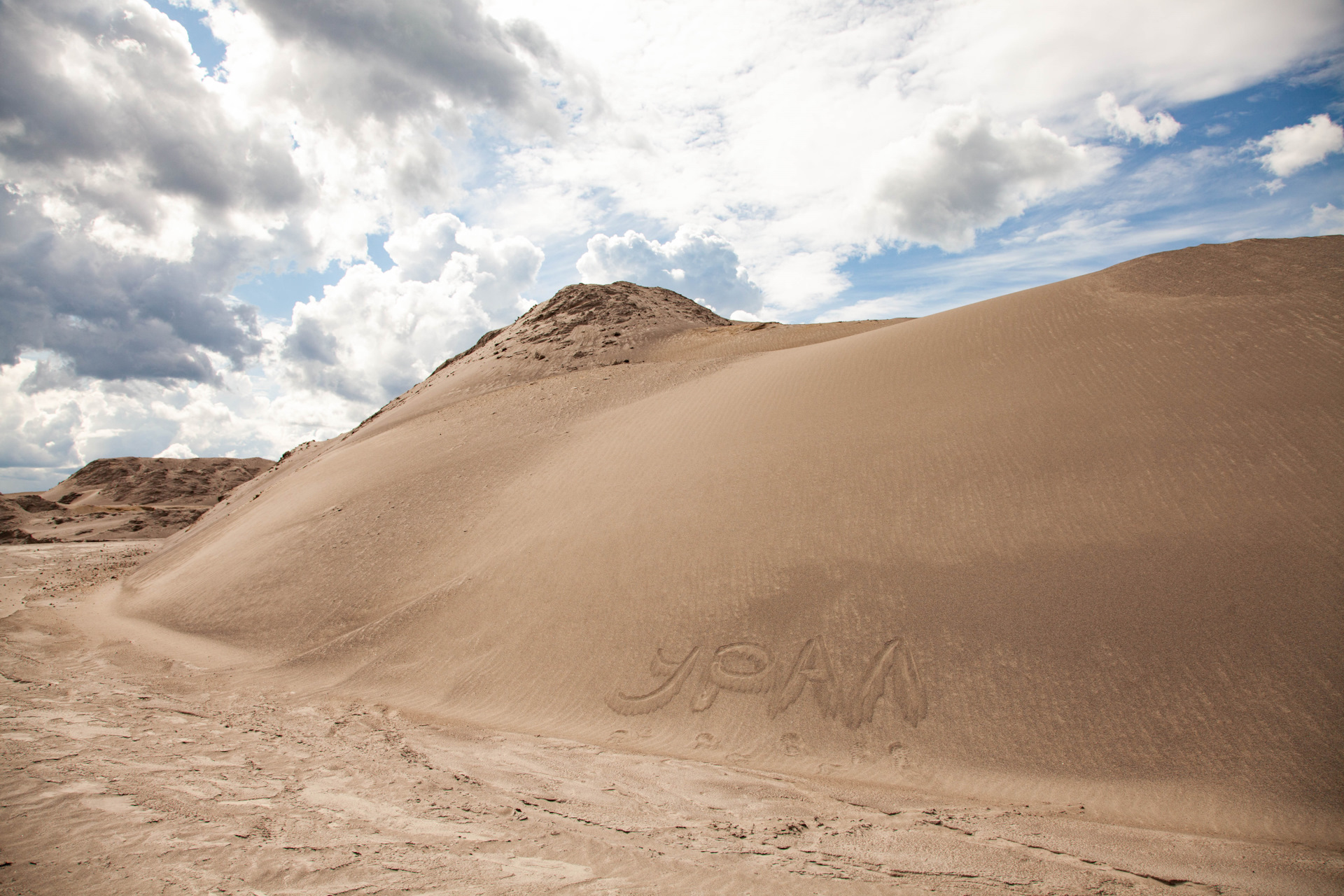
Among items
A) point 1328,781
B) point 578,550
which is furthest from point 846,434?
point 1328,781

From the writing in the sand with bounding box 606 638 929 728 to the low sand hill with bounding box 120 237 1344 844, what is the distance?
1.3 inches

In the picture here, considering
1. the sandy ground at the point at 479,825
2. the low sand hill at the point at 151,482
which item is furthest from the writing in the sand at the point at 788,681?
the low sand hill at the point at 151,482

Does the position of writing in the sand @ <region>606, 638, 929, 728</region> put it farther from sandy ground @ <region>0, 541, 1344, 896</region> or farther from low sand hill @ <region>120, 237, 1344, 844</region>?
sandy ground @ <region>0, 541, 1344, 896</region>

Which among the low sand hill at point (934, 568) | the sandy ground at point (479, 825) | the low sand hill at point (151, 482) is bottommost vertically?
the sandy ground at point (479, 825)

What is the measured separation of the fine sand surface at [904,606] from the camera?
4453 mm

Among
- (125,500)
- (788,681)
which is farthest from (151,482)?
(788,681)

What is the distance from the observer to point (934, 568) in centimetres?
682

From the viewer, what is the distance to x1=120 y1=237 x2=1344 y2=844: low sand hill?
5.19m

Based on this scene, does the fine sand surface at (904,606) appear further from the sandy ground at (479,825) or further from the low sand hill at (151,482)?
the low sand hill at (151,482)

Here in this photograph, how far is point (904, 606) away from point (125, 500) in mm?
42021

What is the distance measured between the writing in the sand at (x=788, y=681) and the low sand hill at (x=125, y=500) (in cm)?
2092

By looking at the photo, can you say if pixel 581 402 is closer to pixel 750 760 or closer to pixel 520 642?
pixel 520 642

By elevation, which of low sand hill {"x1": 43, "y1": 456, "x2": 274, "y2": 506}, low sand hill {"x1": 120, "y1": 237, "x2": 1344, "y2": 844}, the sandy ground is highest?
low sand hill {"x1": 43, "y1": 456, "x2": 274, "y2": 506}

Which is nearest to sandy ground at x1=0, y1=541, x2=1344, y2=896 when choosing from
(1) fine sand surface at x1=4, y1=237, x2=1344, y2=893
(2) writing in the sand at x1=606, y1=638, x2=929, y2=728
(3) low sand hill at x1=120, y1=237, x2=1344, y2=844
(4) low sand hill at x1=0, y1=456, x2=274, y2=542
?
(1) fine sand surface at x1=4, y1=237, x2=1344, y2=893
